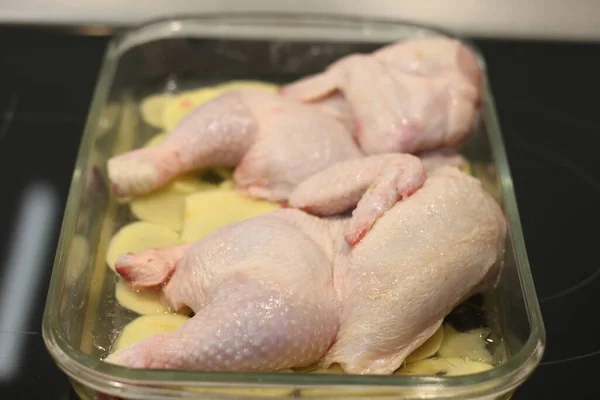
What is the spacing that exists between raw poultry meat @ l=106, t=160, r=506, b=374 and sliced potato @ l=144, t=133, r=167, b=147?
0.54 meters

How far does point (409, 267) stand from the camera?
4.77 ft

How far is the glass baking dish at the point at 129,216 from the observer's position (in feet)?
4.22

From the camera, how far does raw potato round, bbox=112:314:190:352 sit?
1.55m

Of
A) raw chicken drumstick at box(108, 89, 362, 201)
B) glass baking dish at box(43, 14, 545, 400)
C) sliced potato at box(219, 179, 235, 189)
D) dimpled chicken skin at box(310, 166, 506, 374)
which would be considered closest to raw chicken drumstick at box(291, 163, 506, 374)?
dimpled chicken skin at box(310, 166, 506, 374)

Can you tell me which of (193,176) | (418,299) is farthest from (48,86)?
(418,299)

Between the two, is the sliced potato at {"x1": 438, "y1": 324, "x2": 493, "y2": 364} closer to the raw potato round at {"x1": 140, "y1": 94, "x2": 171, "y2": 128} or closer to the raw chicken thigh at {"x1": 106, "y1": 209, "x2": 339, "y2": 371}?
the raw chicken thigh at {"x1": 106, "y1": 209, "x2": 339, "y2": 371}

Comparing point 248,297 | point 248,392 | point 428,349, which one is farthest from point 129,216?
point 428,349

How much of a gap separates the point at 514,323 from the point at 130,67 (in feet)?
4.54

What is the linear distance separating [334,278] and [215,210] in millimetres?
458

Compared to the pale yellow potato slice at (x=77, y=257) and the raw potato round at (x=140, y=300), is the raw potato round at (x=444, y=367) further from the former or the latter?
the pale yellow potato slice at (x=77, y=257)

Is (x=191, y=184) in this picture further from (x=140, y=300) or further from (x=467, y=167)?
(x=467, y=167)

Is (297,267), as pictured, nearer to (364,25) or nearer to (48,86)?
(364,25)

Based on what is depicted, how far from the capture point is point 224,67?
236 cm

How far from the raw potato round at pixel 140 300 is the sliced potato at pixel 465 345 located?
622mm
